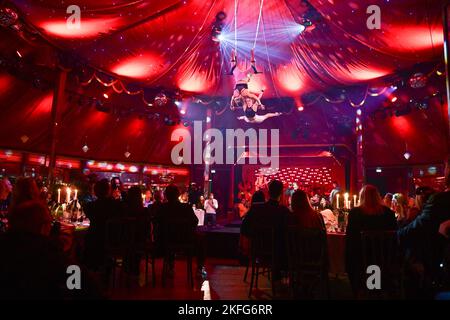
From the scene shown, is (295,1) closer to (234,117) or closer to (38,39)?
(38,39)

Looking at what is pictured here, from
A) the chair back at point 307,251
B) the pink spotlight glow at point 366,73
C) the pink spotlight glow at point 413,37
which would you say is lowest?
the chair back at point 307,251

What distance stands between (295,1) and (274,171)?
6.90m

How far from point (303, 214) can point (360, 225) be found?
0.56 m

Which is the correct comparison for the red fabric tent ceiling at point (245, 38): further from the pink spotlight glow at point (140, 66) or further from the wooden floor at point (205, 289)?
the wooden floor at point (205, 289)

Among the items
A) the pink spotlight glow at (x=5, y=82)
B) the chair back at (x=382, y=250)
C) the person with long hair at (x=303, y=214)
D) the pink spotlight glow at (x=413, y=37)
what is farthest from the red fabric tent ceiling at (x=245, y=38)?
the chair back at (x=382, y=250)

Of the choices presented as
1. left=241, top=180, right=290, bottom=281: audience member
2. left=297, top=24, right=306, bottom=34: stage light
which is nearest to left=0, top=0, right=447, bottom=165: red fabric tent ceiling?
left=297, top=24, right=306, bottom=34: stage light

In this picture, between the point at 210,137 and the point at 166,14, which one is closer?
the point at 166,14

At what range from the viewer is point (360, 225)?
310 centimetres

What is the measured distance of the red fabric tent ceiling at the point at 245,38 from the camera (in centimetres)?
489

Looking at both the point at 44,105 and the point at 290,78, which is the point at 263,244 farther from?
the point at 44,105

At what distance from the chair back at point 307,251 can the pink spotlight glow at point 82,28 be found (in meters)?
4.26

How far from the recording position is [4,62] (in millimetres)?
5719

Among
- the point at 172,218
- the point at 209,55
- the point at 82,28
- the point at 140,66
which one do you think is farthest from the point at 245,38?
the point at 172,218
